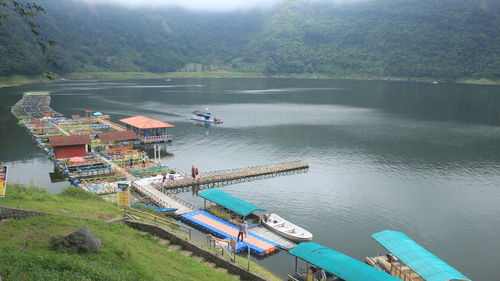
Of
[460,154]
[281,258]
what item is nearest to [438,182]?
[460,154]

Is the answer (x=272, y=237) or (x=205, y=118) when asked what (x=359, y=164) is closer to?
(x=272, y=237)

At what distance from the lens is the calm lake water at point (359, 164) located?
3488cm

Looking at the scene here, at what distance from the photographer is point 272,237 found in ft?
107

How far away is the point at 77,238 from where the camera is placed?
1585cm

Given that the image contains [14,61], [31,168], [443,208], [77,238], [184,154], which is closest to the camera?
[77,238]

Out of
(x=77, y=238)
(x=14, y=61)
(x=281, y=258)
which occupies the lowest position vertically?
(x=281, y=258)

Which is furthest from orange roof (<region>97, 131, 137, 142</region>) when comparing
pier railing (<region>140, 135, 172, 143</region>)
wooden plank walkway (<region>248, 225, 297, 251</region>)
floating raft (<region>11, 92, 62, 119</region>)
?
floating raft (<region>11, 92, 62, 119</region>)

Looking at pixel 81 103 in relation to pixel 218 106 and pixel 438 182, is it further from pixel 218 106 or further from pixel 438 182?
pixel 438 182

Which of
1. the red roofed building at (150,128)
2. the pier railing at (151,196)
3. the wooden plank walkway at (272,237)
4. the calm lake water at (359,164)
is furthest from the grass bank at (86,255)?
the red roofed building at (150,128)

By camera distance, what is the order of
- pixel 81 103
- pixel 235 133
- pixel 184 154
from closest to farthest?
pixel 184 154 < pixel 235 133 < pixel 81 103

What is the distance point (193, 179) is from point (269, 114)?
206 ft

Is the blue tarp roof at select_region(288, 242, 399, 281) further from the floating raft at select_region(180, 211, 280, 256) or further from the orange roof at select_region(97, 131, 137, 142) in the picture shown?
the orange roof at select_region(97, 131, 137, 142)

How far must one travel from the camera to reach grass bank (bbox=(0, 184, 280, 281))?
13.8 m

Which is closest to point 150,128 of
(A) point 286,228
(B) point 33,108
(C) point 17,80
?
(A) point 286,228
